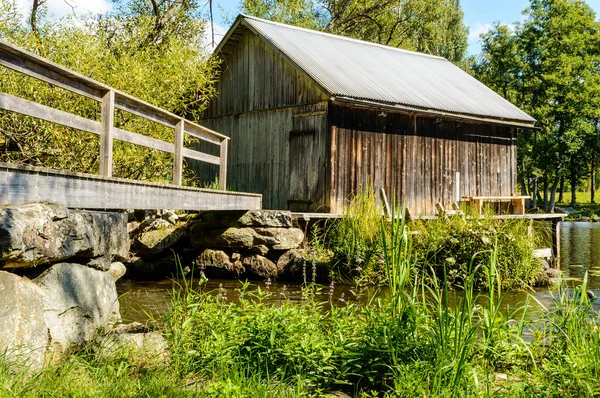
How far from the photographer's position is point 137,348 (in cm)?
441

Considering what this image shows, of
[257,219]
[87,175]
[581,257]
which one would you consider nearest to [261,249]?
[257,219]

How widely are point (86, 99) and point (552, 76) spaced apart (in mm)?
28570

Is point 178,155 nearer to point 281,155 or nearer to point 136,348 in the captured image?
point 136,348

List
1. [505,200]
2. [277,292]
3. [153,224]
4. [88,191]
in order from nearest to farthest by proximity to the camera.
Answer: [88,191] < [277,292] < [153,224] < [505,200]

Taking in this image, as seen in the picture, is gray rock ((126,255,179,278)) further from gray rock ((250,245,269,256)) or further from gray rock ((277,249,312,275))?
gray rock ((277,249,312,275))

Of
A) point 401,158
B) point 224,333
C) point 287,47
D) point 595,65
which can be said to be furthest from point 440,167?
point 595,65

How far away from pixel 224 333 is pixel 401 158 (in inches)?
452

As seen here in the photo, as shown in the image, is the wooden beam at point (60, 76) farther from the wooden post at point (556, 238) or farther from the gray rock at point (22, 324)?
the wooden post at point (556, 238)

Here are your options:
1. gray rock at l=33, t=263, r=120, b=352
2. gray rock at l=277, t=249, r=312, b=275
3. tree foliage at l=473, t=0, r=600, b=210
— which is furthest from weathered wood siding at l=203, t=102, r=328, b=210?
tree foliage at l=473, t=0, r=600, b=210

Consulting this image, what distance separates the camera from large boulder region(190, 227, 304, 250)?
1192 cm

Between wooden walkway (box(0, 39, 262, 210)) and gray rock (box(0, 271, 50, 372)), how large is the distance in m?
0.94

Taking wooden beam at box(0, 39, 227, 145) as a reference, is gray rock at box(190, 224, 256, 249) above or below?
below

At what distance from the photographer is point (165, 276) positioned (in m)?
12.0

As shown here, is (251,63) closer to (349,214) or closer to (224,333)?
(349,214)
